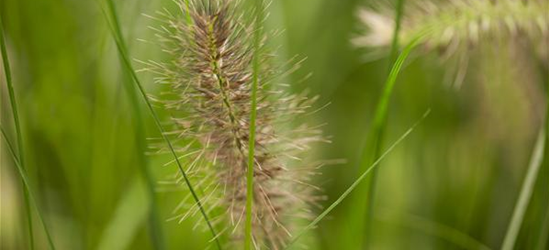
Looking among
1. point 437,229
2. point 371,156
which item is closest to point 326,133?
point 437,229

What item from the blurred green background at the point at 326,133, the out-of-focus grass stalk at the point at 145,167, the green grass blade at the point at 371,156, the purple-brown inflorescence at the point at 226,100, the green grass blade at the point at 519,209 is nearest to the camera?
the purple-brown inflorescence at the point at 226,100

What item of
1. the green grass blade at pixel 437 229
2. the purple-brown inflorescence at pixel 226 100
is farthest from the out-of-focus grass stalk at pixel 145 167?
the green grass blade at pixel 437 229

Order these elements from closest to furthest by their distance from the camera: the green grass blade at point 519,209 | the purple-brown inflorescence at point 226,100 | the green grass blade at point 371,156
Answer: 1. the purple-brown inflorescence at point 226,100
2. the green grass blade at point 371,156
3. the green grass blade at point 519,209

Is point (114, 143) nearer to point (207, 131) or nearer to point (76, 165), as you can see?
point (76, 165)

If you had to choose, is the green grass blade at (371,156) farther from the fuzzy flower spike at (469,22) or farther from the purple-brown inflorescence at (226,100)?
the fuzzy flower spike at (469,22)

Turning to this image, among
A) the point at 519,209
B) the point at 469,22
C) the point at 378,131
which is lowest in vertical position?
the point at 519,209

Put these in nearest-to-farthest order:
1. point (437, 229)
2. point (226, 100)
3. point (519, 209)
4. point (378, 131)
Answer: point (226, 100) < point (378, 131) < point (519, 209) < point (437, 229)

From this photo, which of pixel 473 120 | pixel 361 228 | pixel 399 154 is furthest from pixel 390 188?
pixel 361 228

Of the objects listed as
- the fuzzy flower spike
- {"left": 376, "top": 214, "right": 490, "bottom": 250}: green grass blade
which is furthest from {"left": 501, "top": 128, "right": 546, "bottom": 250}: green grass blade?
{"left": 376, "top": 214, "right": 490, "bottom": 250}: green grass blade

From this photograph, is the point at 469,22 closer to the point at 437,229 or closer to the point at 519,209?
the point at 519,209
